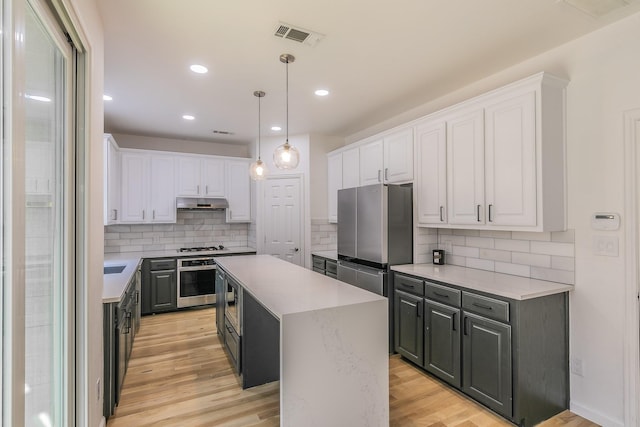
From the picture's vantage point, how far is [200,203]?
5273 millimetres

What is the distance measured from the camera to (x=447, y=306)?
2.75m

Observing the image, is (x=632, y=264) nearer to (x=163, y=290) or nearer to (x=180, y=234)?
(x=163, y=290)

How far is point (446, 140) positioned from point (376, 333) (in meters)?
2.04

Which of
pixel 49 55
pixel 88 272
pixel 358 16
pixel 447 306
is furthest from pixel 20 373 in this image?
pixel 447 306

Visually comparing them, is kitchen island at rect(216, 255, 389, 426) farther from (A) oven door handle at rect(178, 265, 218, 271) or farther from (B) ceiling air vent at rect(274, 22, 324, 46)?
(A) oven door handle at rect(178, 265, 218, 271)

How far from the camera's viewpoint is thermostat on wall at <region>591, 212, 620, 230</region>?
2.23m

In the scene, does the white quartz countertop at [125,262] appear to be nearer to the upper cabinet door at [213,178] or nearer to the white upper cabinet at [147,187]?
the white upper cabinet at [147,187]

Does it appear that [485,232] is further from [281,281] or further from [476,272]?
[281,281]

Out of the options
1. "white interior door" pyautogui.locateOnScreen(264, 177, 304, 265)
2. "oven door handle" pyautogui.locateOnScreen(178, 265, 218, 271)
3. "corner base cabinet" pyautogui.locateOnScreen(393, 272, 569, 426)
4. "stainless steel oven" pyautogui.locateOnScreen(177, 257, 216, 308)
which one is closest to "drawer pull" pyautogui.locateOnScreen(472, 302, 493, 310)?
"corner base cabinet" pyautogui.locateOnScreen(393, 272, 569, 426)

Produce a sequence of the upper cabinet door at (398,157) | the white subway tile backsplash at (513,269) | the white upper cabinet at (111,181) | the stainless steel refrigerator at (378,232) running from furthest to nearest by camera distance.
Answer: the white upper cabinet at (111,181) < the upper cabinet door at (398,157) < the stainless steel refrigerator at (378,232) < the white subway tile backsplash at (513,269)

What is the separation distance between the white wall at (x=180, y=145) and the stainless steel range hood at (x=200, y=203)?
0.93 meters

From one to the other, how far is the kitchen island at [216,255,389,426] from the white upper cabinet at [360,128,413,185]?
6.34 ft

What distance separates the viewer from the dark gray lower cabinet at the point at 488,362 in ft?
7.55

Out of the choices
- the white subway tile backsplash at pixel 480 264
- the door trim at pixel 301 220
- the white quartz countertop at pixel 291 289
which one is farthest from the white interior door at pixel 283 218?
the white subway tile backsplash at pixel 480 264
